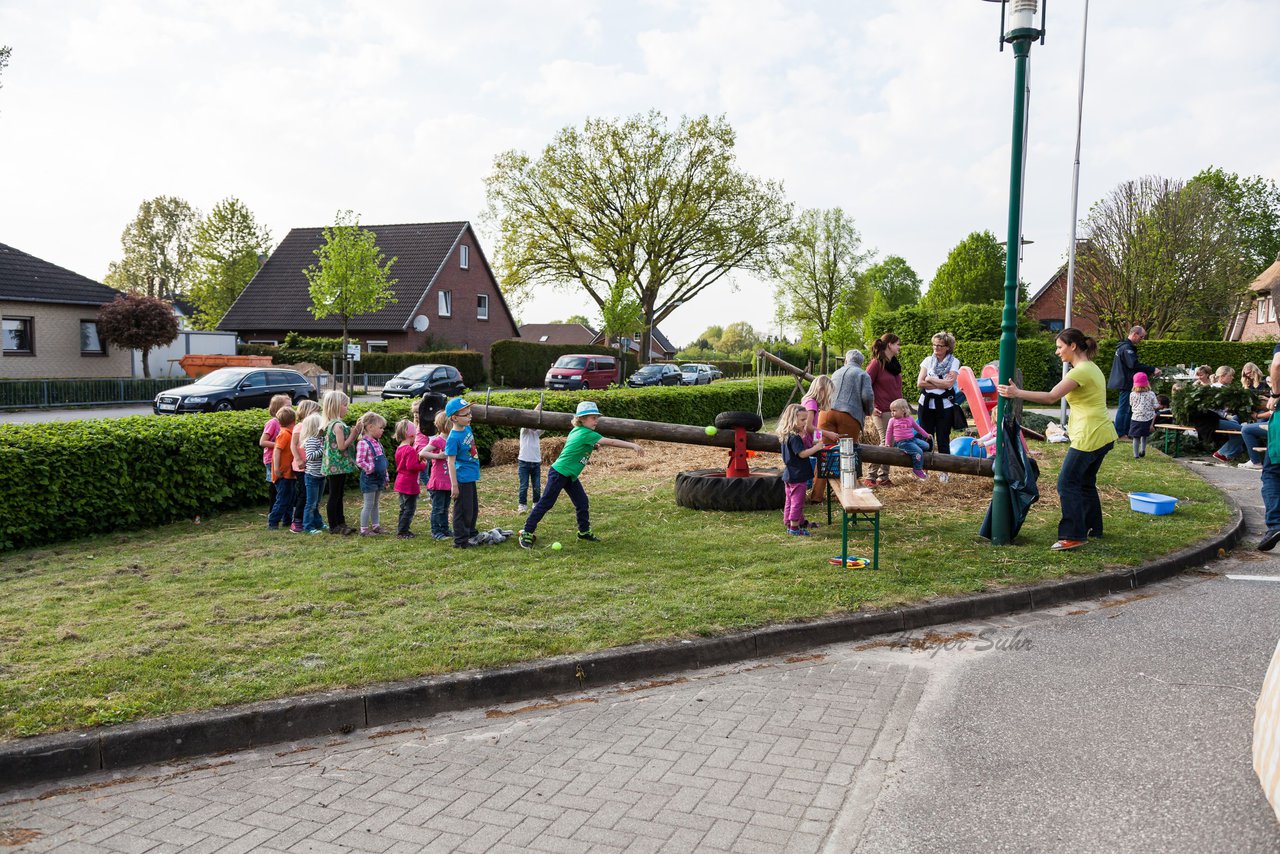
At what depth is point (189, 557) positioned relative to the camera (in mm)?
8234

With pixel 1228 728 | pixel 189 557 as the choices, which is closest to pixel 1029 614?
pixel 1228 728

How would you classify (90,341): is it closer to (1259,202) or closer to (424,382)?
(424,382)

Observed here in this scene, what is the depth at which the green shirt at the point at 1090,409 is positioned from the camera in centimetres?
800

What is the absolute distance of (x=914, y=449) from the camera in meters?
11.1

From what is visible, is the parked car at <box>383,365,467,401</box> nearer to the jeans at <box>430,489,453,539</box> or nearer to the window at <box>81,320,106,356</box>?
the window at <box>81,320,106,356</box>

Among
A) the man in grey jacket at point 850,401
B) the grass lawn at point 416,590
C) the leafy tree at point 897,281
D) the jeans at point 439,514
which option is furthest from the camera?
the leafy tree at point 897,281

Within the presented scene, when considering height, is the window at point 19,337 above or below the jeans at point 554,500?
above

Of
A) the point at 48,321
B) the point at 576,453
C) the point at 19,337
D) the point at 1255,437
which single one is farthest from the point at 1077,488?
the point at 48,321

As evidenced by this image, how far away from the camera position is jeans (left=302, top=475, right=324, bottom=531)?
9414 mm

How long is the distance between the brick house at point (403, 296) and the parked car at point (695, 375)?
10926 millimetres

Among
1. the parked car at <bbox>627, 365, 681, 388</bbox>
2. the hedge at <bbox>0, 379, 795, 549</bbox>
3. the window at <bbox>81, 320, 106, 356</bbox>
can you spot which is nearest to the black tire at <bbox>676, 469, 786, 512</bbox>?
the hedge at <bbox>0, 379, 795, 549</bbox>

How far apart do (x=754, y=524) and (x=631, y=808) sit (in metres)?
6.09

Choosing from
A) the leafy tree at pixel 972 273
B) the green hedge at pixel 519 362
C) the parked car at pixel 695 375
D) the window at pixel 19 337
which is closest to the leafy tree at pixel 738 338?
the leafy tree at pixel 972 273

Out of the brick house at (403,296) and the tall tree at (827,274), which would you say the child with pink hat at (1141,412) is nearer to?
the brick house at (403,296)
